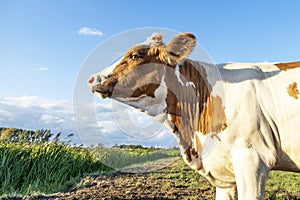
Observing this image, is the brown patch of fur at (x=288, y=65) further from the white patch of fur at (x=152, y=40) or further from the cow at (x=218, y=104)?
the white patch of fur at (x=152, y=40)

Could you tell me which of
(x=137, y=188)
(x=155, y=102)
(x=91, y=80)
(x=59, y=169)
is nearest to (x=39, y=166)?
(x=59, y=169)

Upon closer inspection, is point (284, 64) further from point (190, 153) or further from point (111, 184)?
point (111, 184)

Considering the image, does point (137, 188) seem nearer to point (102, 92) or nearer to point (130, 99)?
point (130, 99)

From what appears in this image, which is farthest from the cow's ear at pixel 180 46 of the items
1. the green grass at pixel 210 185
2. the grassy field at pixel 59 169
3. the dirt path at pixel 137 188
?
the grassy field at pixel 59 169

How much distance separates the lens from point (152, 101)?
400cm

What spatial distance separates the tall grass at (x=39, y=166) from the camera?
874cm

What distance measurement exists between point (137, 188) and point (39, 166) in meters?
3.67

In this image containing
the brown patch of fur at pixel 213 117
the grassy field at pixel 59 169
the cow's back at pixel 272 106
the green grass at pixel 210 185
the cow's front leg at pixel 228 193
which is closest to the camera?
the cow's back at pixel 272 106

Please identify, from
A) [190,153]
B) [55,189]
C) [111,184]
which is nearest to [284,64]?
[190,153]

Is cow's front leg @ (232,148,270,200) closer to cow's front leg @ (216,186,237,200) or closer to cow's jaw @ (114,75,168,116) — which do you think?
cow's front leg @ (216,186,237,200)

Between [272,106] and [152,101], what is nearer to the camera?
[272,106]

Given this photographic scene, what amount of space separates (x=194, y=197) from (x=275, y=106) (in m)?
3.03

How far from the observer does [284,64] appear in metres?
4.09

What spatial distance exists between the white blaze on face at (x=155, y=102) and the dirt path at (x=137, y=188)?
2.32 m
